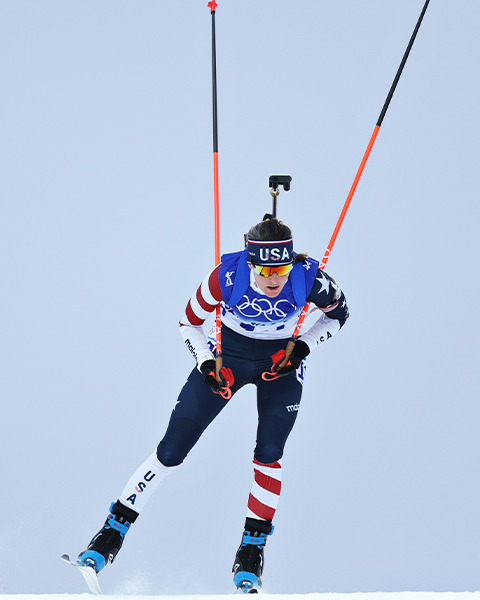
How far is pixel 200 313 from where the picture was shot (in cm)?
406

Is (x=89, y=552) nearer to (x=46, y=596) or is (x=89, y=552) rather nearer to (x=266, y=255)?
(x=46, y=596)

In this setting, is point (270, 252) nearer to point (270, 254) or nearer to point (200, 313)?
point (270, 254)

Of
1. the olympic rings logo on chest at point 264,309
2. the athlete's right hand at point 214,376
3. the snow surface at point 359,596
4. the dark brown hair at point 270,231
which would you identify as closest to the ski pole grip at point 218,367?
the athlete's right hand at point 214,376

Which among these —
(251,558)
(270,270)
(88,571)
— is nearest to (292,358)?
(270,270)

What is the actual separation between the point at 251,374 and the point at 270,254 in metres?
0.86

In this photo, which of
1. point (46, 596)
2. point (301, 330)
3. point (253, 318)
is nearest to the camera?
point (46, 596)

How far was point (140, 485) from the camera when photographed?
3885 mm

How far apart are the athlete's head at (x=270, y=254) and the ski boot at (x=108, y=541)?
1646mm

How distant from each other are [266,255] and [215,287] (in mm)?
424

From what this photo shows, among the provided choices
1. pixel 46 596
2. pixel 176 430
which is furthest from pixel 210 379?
pixel 46 596

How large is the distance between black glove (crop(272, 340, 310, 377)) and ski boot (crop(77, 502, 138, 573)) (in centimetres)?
129

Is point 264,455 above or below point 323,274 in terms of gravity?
below

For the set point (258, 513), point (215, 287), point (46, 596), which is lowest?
point (46, 596)

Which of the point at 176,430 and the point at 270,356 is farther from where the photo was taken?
the point at 270,356
